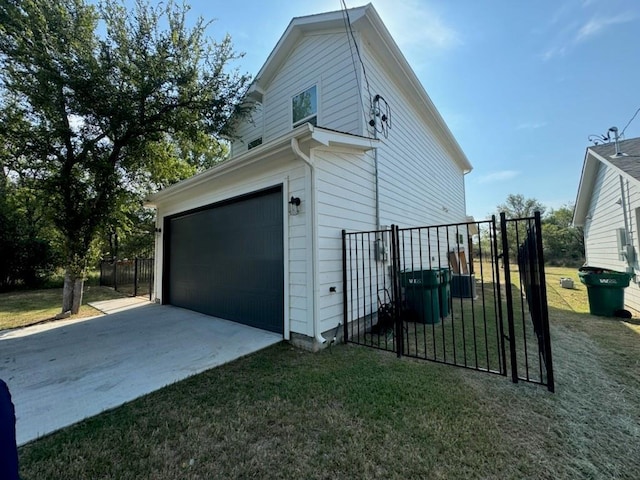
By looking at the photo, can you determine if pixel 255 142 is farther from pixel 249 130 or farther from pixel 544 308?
pixel 544 308

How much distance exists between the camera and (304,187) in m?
4.18

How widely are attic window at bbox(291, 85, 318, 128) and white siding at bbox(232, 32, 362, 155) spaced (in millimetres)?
135

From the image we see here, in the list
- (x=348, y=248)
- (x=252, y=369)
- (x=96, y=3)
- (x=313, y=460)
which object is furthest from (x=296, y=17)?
(x=313, y=460)

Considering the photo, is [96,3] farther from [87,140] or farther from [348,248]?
[348,248]

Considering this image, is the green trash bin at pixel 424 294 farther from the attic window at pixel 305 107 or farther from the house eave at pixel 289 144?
the attic window at pixel 305 107

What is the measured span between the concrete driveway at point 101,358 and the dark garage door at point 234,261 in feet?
1.23

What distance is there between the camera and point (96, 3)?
6367mm

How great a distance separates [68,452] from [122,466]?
0.49 meters

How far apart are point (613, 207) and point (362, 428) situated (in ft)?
30.1

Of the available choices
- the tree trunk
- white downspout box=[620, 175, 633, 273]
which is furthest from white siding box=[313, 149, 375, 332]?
the tree trunk

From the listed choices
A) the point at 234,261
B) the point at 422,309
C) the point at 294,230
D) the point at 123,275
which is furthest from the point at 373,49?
the point at 123,275

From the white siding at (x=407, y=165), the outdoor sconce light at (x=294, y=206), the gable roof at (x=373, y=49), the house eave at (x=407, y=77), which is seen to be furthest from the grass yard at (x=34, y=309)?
the house eave at (x=407, y=77)

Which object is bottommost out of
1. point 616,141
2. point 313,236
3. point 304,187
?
point 313,236

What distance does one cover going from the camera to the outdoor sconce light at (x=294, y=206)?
4.24 metres
